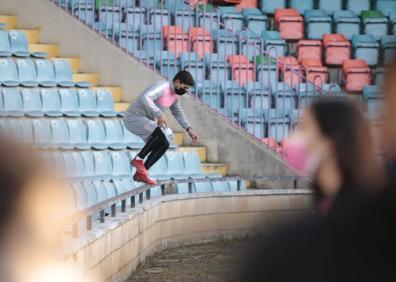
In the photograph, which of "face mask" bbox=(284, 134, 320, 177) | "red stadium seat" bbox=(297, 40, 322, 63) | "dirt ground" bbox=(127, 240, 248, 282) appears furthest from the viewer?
"red stadium seat" bbox=(297, 40, 322, 63)

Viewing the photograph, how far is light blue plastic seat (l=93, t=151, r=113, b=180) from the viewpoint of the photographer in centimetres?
1368

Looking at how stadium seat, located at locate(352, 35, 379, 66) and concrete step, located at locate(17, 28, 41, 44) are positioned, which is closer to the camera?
concrete step, located at locate(17, 28, 41, 44)

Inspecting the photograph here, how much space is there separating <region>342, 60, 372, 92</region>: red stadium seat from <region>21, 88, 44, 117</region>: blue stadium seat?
567 centimetres

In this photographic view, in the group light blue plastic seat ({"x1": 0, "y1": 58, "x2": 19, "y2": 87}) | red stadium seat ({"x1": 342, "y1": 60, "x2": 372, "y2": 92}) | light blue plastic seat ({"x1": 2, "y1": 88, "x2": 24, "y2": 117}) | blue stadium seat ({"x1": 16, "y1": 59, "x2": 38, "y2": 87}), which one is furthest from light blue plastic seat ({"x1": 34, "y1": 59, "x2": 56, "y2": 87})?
red stadium seat ({"x1": 342, "y1": 60, "x2": 372, "y2": 92})

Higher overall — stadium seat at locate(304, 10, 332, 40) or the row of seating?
stadium seat at locate(304, 10, 332, 40)

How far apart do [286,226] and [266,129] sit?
14695 mm

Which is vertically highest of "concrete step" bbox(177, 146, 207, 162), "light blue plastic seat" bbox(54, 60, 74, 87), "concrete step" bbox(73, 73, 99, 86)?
"light blue plastic seat" bbox(54, 60, 74, 87)

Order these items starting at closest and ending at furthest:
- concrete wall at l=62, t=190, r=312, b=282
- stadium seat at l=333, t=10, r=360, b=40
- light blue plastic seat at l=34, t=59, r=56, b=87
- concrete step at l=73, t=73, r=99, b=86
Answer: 1. concrete wall at l=62, t=190, r=312, b=282
2. light blue plastic seat at l=34, t=59, r=56, b=87
3. concrete step at l=73, t=73, r=99, b=86
4. stadium seat at l=333, t=10, r=360, b=40

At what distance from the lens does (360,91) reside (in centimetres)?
1845

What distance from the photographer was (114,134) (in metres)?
14.7

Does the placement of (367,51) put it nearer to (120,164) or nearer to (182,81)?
(120,164)

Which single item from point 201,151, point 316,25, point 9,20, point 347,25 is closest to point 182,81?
point 201,151

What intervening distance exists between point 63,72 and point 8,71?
105 cm

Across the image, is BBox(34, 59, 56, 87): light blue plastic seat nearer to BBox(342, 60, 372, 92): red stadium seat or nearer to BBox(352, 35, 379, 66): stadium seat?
BBox(342, 60, 372, 92): red stadium seat
